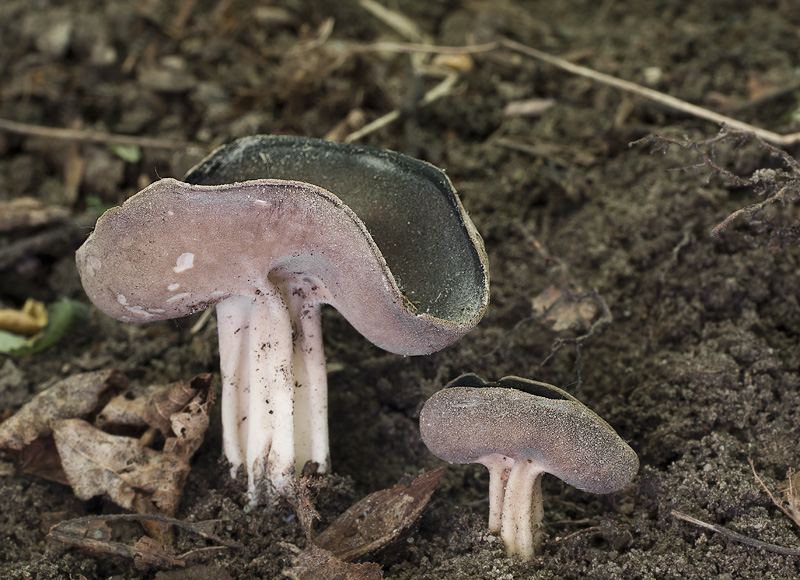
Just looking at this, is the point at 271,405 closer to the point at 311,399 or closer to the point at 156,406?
the point at 311,399

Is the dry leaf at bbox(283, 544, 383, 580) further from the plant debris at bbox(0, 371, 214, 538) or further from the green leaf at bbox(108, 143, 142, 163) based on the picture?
the green leaf at bbox(108, 143, 142, 163)

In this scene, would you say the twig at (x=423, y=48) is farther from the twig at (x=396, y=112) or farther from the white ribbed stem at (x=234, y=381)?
the white ribbed stem at (x=234, y=381)

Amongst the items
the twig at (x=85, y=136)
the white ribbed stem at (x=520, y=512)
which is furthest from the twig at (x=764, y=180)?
the twig at (x=85, y=136)

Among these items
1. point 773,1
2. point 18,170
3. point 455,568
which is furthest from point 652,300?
point 18,170

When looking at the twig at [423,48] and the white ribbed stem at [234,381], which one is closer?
the white ribbed stem at [234,381]

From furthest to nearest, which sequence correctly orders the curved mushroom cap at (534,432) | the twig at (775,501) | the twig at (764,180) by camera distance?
1. the twig at (764,180)
2. the twig at (775,501)
3. the curved mushroom cap at (534,432)

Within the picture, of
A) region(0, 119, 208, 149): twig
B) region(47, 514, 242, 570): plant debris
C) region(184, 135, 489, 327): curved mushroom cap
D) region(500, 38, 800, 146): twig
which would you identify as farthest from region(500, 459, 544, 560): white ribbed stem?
region(0, 119, 208, 149): twig

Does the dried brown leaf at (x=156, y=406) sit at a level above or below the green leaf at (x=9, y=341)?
above
